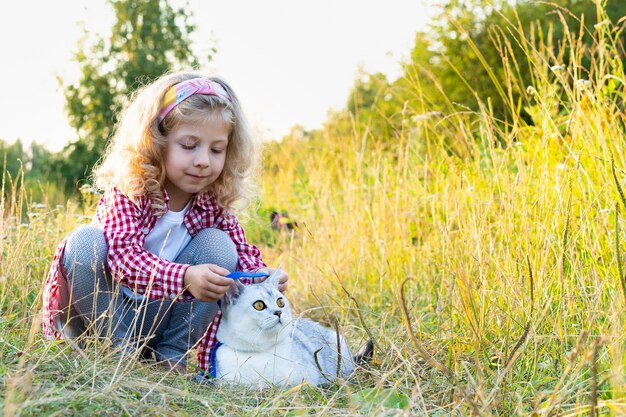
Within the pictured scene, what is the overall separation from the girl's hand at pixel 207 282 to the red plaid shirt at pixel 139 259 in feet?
0.13

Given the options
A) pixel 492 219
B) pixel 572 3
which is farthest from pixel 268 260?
pixel 572 3

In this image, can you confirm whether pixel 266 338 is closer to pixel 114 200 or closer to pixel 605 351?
pixel 114 200

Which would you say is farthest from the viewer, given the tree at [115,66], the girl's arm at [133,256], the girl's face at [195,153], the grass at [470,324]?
the tree at [115,66]

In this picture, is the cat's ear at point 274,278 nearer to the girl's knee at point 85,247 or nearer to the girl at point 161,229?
the girl at point 161,229

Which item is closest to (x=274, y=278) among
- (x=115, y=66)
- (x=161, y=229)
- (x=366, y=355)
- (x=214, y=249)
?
(x=214, y=249)

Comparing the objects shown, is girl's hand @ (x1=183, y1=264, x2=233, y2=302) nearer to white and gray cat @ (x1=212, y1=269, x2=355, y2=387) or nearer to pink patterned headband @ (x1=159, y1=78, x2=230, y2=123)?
white and gray cat @ (x1=212, y1=269, x2=355, y2=387)

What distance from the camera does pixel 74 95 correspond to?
6.96 m

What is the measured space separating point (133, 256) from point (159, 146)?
1.34 ft

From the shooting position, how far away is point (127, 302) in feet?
7.52

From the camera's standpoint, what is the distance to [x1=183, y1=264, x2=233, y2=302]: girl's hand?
1980 mm

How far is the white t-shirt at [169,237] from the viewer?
91.1 inches

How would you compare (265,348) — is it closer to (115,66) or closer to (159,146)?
(159,146)

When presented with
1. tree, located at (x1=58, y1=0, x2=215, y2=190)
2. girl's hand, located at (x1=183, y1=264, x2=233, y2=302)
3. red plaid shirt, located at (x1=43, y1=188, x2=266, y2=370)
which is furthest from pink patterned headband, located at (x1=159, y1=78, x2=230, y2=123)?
tree, located at (x1=58, y1=0, x2=215, y2=190)

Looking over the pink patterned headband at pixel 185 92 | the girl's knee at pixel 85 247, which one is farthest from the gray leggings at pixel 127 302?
the pink patterned headband at pixel 185 92
